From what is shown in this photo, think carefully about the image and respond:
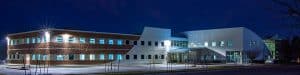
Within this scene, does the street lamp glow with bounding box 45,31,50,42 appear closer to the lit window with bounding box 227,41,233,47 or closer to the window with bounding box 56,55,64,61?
the window with bounding box 56,55,64,61

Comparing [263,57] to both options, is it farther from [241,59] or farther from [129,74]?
[129,74]

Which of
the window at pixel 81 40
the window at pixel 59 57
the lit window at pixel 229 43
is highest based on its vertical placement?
the window at pixel 81 40

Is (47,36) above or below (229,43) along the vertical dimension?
above

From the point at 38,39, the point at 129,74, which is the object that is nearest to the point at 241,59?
the point at 38,39

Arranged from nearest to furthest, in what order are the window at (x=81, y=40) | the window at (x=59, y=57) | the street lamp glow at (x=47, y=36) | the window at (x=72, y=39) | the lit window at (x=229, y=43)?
the street lamp glow at (x=47, y=36), the window at (x=59, y=57), the window at (x=72, y=39), the window at (x=81, y=40), the lit window at (x=229, y=43)

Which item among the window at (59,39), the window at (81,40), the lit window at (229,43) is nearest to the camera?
the window at (59,39)

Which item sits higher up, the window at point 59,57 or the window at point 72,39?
the window at point 72,39

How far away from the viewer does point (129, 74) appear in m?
38.0

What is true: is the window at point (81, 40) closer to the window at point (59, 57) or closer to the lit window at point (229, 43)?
the window at point (59, 57)

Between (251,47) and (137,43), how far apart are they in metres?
22.0

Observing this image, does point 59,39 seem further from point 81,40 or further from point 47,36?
point 81,40

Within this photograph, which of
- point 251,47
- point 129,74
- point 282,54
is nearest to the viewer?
point 129,74

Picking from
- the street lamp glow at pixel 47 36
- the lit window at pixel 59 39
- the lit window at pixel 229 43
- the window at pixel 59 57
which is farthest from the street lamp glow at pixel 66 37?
the lit window at pixel 229 43

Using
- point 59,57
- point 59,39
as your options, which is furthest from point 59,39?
point 59,57
